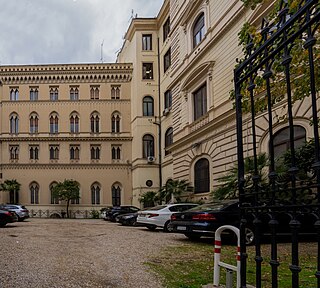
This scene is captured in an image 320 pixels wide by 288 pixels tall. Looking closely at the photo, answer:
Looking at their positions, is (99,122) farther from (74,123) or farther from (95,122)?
(74,123)

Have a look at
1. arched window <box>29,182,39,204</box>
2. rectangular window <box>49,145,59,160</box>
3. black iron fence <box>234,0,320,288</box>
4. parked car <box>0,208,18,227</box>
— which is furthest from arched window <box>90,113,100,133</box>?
black iron fence <box>234,0,320,288</box>

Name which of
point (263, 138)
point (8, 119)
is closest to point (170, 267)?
point (263, 138)

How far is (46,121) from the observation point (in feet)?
146

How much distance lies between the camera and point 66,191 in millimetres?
41062

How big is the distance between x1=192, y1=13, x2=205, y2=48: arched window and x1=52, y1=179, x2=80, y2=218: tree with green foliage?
69.0 feet

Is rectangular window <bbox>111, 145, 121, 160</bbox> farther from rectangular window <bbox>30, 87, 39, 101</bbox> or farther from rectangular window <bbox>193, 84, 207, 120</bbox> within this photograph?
rectangular window <bbox>193, 84, 207, 120</bbox>

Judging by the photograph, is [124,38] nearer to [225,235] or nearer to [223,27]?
[223,27]

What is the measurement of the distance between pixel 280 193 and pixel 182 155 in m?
24.2

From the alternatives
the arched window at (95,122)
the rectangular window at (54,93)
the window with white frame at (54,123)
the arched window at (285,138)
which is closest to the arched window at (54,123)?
the window with white frame at (54,123)

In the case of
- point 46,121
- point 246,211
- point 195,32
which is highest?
point 195,32

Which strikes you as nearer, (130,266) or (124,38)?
(130,266)

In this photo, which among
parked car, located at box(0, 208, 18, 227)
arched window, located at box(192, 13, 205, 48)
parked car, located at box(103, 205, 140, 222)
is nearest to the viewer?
parked car, located at box(0, 208, 18, 227)

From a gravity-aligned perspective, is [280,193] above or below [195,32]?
below

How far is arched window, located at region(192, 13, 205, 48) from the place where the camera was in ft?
82.8
